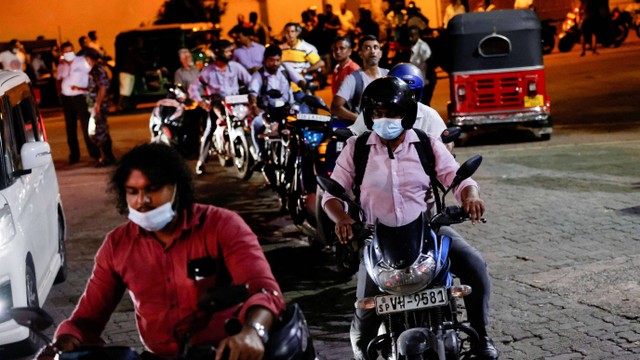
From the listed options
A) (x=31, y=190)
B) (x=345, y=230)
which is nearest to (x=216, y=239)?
(x=345, y=230)

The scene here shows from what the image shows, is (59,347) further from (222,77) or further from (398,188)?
(222,77)

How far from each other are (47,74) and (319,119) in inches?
914

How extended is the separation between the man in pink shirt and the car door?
3.65 meters

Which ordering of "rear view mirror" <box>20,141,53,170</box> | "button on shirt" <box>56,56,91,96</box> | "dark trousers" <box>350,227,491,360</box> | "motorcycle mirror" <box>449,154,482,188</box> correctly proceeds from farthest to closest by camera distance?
"button on shirt" <box>56,56,91,96</box> < "rear view mirror" <box>20,141,53,170</box> < "dark trousers" <box>350,227,491,360</box> < "motorcycle mirror" <box>449,154,482,188</box>

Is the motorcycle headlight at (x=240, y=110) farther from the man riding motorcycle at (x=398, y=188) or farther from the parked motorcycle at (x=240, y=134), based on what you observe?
the man riding motorcycle at (x=398, y=188)

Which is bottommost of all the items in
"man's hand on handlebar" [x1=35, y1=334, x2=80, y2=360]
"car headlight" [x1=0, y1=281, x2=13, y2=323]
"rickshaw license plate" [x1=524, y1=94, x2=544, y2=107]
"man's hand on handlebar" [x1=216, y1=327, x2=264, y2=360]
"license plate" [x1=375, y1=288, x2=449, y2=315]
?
"rickshaw license plate" [x1=524, y1=94, x2=544, y2=107]

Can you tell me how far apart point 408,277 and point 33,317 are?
194 cm

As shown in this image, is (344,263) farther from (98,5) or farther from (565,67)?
(98,5)

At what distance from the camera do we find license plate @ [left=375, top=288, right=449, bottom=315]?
16.6 ft

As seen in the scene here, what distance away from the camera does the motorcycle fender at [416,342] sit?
4891mm

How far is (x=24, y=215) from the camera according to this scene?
25.2 feet

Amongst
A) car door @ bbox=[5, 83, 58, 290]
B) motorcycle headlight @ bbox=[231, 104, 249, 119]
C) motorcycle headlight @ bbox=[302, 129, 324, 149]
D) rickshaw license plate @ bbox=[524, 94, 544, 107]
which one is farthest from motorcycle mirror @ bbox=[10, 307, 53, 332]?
rickshaw license plate @ bbox=[524, 94, 544, 107]

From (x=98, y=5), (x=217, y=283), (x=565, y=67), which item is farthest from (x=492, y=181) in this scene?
(x=98, y=5)

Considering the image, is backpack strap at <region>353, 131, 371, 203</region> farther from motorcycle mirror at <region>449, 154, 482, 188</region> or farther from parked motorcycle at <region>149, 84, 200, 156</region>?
parked motorcycle at <region>149, 84, 200, 156</region>
